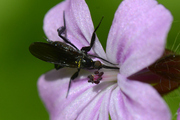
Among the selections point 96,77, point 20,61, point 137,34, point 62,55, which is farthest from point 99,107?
point 20,61

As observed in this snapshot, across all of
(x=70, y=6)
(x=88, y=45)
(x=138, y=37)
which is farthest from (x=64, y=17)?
(x=138, y=37)

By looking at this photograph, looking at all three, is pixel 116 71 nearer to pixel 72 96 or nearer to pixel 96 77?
pixel 96 77

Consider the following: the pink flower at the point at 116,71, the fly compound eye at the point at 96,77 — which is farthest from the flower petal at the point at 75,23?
the fly compound eye at the point at 96,77

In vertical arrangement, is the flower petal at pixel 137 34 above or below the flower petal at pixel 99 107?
above

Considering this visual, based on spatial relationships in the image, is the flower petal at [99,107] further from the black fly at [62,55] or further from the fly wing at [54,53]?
the fly wing at [54,53]

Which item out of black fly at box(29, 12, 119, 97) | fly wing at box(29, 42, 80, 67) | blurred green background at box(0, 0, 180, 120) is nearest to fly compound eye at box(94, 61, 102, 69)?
black fly at box(29, 12, 119, 97)

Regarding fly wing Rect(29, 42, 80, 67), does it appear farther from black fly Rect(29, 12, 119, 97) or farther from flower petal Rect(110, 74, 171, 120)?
flower petal Rect(110, 74, 171, 120)

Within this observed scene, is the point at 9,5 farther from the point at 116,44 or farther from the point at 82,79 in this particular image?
the point at 116,44
